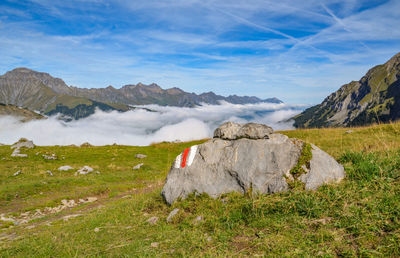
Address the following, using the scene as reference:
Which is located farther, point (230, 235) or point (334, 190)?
point (334, 190)

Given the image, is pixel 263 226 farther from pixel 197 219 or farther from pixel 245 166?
pixel 245 166

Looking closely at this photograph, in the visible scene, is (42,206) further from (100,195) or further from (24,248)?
(24,248)

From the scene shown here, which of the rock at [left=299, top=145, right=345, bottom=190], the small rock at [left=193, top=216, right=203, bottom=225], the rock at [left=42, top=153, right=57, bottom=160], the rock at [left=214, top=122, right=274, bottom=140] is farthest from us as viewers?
the rock at [left=42, top=153, right=57, bottom=160]

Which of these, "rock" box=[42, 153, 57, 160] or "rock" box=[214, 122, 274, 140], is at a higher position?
"rock" box=[214, 122, 274, 140]

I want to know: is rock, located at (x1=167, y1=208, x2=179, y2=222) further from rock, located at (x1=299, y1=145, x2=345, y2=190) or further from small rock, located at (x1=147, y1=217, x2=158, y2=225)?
rock, located at (x1=299, y1=145, x2=345, y2=190)

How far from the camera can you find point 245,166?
10.2 m

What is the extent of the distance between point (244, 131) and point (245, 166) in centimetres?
210

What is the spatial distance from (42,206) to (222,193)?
16883 mm

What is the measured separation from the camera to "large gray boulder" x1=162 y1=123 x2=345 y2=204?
913 cm

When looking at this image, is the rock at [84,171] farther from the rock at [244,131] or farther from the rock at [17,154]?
the rock at [244,131]

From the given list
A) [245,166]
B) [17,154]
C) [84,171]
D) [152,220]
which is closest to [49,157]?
[17,154]

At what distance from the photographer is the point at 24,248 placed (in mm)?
8781

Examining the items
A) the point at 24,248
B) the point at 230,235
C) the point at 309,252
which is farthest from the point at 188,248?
the point at 24,248

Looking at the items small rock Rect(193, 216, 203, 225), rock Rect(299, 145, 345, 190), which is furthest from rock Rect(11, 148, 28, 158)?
rock Rect(299, 145, 345, 190)
